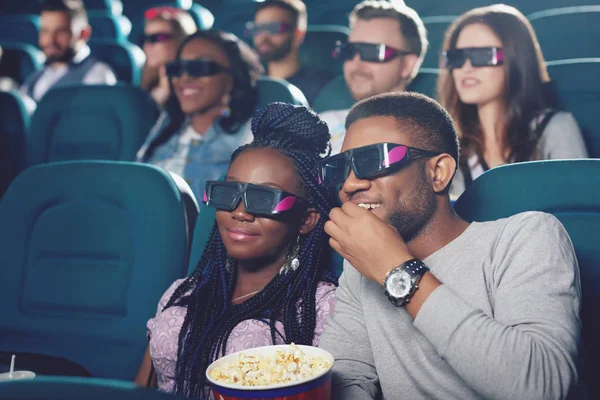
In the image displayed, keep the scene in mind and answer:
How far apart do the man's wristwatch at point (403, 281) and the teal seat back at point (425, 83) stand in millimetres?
1996

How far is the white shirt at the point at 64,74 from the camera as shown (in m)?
4.49

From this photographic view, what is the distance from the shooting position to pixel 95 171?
1.90 metres

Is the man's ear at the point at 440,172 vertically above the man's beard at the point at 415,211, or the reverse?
the man's ear at the point at 440,172

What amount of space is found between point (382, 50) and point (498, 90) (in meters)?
0.54

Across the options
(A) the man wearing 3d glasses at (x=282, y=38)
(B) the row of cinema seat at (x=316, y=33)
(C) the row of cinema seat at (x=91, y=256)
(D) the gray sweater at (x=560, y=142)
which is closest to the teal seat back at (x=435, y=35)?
(B) the row of cinema seat at (x=316, y=33)

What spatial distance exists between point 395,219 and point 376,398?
0.33 metres

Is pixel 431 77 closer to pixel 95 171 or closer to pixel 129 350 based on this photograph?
pixel 95 171

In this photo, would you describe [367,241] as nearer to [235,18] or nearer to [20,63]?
[235,18]

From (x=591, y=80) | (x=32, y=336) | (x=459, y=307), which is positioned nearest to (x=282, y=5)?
(x=591, y=80)

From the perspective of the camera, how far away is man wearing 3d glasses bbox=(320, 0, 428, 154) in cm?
293

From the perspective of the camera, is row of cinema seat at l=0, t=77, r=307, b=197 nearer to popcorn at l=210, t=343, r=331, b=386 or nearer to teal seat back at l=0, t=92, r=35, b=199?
teal seat back at l=0, t=92, r=35, b=199

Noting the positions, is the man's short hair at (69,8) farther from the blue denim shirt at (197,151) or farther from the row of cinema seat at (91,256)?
the row of cinema seat at (91,256)

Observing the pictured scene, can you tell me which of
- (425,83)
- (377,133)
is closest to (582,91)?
(425,83)

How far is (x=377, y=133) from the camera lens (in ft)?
4.31
